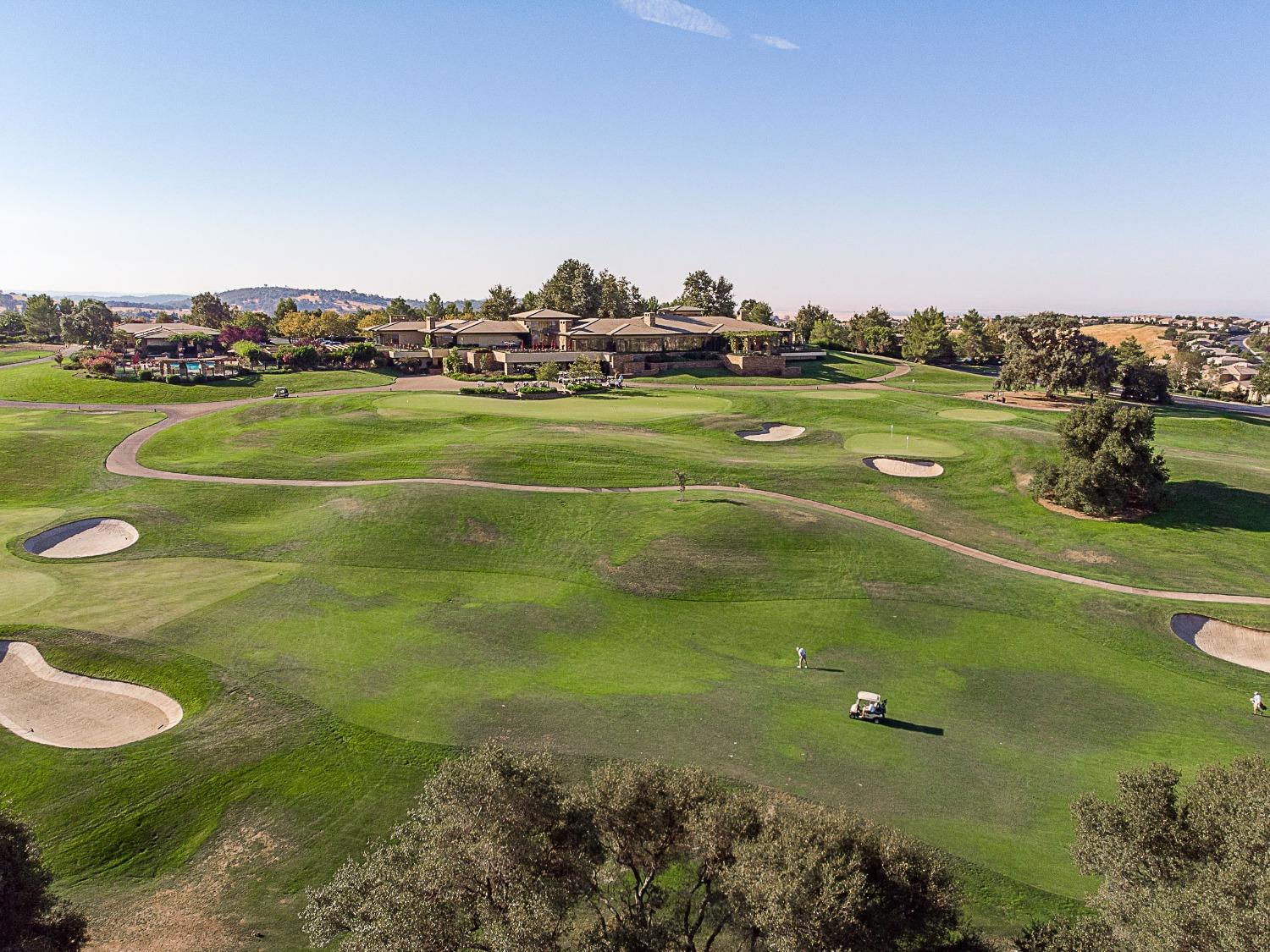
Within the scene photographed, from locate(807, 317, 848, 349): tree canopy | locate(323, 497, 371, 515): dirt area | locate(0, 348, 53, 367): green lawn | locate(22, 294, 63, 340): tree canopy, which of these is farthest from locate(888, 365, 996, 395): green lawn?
locate(22, 294, 63, 340): tree canopy

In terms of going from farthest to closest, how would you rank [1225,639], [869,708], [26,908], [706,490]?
[706,490] → [1225,639] → [869,708] → [26,908]

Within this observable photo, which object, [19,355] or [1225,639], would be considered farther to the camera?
[19,355]

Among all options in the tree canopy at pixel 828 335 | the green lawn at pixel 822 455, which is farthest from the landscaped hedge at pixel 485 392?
the tree canopy at pixel 828 335

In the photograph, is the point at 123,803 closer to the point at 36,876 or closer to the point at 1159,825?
the point at 36,876

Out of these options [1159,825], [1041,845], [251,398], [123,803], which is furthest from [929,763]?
[251,398]

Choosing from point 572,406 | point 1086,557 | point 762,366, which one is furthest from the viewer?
point 762,366

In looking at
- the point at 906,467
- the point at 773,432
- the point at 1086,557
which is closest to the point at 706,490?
the point at 906,467

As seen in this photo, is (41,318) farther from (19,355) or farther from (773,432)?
(773,432)
